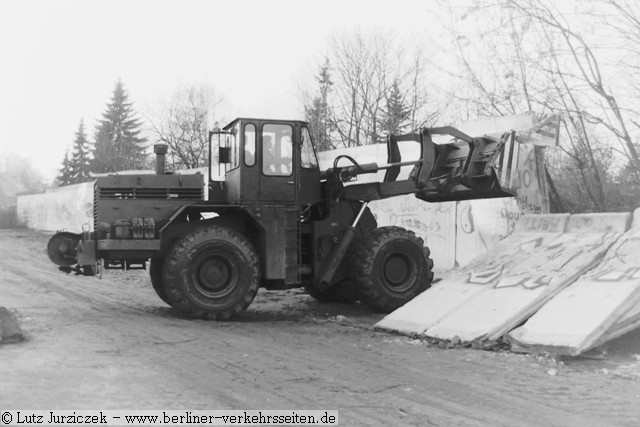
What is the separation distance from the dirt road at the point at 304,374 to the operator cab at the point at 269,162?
1.88 m

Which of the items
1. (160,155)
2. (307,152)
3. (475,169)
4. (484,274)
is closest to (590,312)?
(484,274)

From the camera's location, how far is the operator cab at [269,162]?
10.2 meters

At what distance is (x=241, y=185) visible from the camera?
10.1 m

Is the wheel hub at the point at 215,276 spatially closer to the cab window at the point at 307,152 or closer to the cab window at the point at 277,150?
the cab window at the point at 277,150

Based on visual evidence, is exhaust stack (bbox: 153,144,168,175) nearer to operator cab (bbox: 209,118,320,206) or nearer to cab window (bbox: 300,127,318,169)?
operator cab (bbox: 209,118,320,206)

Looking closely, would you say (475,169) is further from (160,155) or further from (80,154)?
(80,154)

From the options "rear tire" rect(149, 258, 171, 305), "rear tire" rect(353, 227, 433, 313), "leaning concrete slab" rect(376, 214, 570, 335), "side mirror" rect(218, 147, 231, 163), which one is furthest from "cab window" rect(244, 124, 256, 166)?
"leaning concrete slab" rect(376, 214, 570, 335)

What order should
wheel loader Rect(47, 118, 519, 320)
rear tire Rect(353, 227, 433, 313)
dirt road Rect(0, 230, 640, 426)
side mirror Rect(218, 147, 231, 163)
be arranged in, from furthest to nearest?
side mirror Rect(218, 147, 231, 163) → rear tire Rect(353, 227, 433, 313) → wheel loader Rect(47, 118, 519, 320) → dirt road Rect(0, 230, 640, 426)

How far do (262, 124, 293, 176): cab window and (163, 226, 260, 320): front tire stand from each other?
1.12m

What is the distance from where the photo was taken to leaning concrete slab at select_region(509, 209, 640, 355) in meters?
6.97

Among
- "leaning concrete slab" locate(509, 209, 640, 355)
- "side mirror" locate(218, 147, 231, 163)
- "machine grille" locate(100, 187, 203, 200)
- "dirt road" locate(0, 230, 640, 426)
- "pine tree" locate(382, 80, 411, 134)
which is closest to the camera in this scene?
"dirt road" locate(0, 230, 640, 426)

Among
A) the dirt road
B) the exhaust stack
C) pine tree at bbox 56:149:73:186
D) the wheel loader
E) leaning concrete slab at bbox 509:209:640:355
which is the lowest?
the dirt road

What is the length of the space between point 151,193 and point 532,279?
18.1 ft

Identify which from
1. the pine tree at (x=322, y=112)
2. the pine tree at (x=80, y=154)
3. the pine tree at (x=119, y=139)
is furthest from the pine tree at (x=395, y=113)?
the pine tree at (x=80, y=154)
